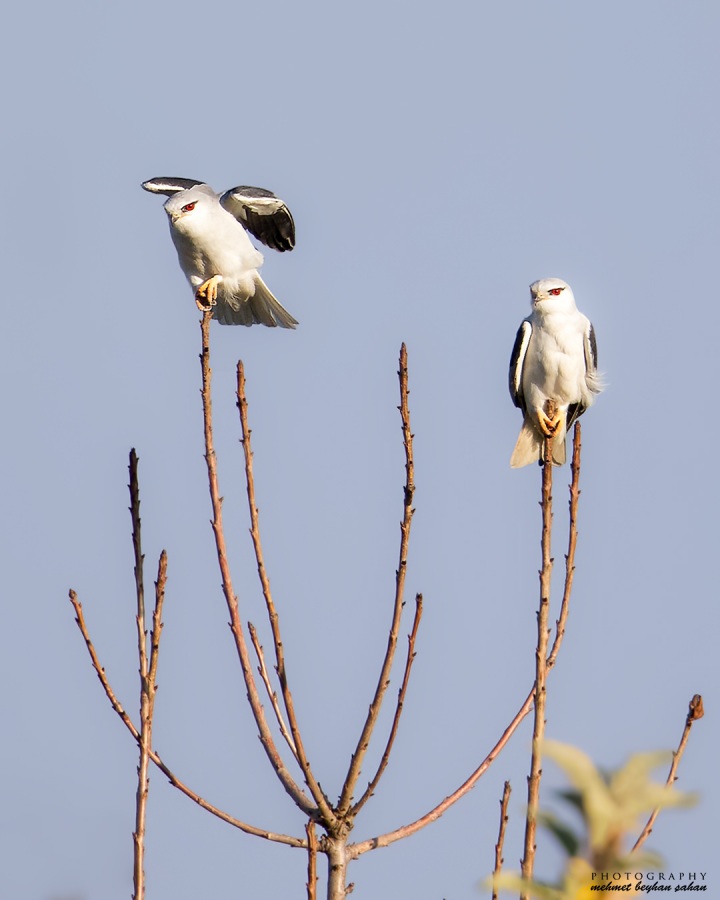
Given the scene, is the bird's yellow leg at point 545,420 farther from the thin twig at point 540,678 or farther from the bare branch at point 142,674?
the bare branch at point 142,674

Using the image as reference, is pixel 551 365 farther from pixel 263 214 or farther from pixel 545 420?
pixel 263 214

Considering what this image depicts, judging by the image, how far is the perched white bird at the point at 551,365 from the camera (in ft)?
30.9

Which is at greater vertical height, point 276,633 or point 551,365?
point 551,365

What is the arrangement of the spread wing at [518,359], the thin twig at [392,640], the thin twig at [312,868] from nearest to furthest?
the thin twig at [312,868], the thin twig at [392,640], the spread wing at [518,359]

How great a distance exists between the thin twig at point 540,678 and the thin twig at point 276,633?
2.05 feet

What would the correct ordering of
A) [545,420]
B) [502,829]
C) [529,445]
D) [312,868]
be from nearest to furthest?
[312,868] → [502,829] → [545,420] → [529,445]

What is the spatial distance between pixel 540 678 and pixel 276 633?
760 millimetres

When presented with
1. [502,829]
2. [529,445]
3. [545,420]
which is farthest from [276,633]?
[529,445]

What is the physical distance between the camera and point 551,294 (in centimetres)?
931

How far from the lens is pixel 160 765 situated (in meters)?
3.52

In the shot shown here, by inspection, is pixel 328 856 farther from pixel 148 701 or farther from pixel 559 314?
→ pixel 559 314

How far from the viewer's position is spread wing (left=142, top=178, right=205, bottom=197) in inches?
405

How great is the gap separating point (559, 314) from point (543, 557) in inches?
238

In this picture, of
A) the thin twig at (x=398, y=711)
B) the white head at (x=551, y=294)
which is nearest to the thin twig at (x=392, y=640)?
the thin twig at (x=398, y=711)
